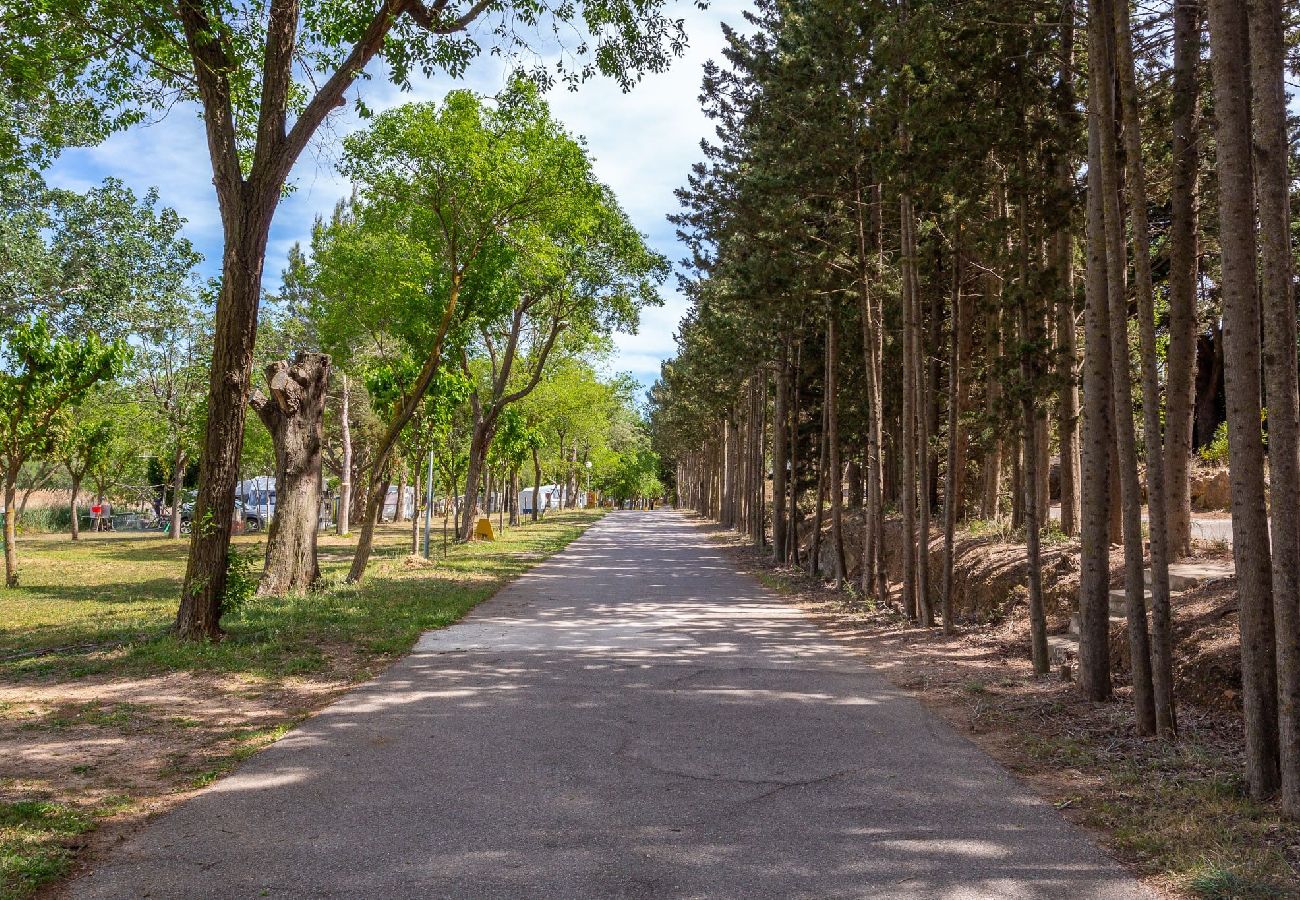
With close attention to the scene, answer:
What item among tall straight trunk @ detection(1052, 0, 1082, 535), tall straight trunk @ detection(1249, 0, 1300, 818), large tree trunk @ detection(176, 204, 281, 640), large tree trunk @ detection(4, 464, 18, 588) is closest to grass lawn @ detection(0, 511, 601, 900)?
large tree trunk @ detection(176, 204, 281, 640)

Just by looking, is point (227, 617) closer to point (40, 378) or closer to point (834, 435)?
point (40, 378)

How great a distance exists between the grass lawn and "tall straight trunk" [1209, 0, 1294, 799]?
5.51 m

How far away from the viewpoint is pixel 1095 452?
718 centimetres

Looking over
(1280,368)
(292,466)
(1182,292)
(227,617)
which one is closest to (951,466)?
(1182,292)

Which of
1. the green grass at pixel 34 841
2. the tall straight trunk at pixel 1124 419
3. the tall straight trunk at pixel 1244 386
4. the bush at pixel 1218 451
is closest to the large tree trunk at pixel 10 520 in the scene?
the green grass at pixel 34 841

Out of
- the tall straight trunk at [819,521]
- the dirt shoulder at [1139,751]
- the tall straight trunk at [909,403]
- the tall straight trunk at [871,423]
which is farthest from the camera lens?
the tall straight trunk at [819,521]

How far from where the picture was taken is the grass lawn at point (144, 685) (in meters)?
4.50

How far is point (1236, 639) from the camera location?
6523 millimetres

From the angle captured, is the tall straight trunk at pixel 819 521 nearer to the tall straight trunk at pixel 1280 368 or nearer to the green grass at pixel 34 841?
the tall straight trunk at pixel 1280 368

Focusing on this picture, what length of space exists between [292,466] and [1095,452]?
10903 mm

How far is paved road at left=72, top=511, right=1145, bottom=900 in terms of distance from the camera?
12.0 feet

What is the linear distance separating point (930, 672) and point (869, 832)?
4677 mm

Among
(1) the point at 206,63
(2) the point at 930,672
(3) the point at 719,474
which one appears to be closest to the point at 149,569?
(1) the point at 206,63

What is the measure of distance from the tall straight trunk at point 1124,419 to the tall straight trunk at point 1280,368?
1.45m
